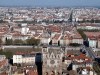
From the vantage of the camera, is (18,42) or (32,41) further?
(18,42)

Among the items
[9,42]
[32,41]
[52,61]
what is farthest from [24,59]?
[9,42]

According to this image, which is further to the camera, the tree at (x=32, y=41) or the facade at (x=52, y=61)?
the tree at (x=32, y=41)

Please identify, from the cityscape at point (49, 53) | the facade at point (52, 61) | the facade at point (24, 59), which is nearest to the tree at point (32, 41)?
the cityscape at point (49, 53)

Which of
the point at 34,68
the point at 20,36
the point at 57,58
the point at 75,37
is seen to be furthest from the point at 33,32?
the point at 57,58

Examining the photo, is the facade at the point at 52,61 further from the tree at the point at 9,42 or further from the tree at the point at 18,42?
the tree at the point at 18,42

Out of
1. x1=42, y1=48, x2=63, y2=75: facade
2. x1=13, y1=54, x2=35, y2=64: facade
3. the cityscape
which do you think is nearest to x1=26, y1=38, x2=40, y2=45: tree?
the cityscape

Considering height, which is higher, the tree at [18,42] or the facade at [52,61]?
the facade at [52,61]

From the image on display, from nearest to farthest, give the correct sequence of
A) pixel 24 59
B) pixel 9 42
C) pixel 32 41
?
1. pixel 24 59
2. pixel 32 41
3. pixel 9 42

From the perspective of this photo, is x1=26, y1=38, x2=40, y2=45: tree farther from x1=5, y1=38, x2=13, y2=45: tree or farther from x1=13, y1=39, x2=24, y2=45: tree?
x1=5, y1=38, x2=13, y2=45: tree

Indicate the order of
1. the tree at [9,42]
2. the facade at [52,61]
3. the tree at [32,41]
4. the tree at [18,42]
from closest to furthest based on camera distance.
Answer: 1. the facade at [52,61]
2. the tree at [32,41]
3. the tree at [9,42]
4. the tree at [18,42]

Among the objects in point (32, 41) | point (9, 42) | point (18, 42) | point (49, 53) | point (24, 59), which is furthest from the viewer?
point (18, 42)

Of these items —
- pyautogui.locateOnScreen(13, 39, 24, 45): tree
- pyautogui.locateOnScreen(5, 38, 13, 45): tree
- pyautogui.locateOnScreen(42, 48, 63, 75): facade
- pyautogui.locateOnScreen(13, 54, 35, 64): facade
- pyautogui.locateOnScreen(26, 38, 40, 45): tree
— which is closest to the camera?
pyautogui.locateOnScreen(42, 48, 63, 75): facade

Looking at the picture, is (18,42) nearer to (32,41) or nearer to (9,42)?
(9,42)

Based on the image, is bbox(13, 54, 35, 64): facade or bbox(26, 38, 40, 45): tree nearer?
bbox(13, 54, 35, 64): facade
